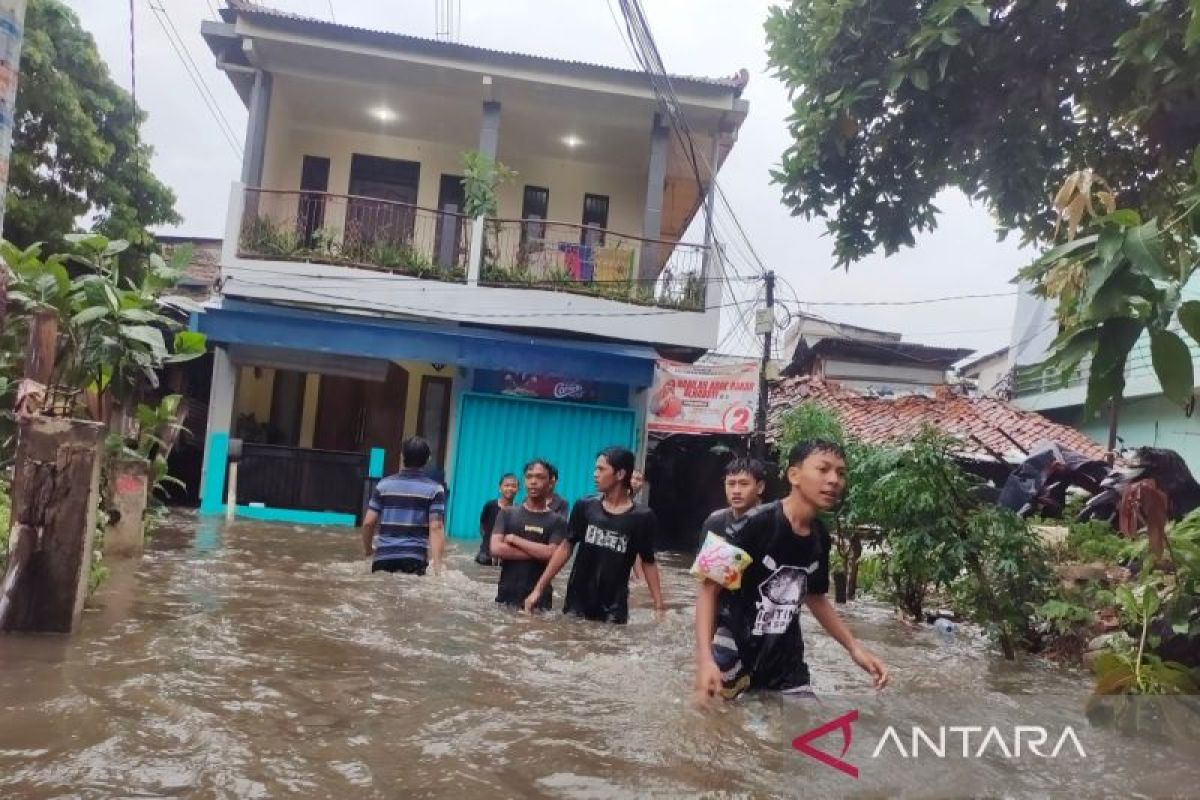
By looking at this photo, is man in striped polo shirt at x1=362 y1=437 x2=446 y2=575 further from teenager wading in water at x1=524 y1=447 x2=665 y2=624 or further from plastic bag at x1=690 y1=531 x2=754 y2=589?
plastic bag at x1=690 y1=531 x2=754 y2=589

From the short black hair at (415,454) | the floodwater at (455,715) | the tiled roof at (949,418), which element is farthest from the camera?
the tiled roof at (949,418)

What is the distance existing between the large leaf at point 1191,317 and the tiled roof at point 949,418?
11.9 meters

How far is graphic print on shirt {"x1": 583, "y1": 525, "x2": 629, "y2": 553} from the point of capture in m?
6.02

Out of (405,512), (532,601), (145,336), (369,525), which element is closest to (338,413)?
(369,525)

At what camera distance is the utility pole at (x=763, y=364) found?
580 inches

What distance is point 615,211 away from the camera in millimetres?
17719

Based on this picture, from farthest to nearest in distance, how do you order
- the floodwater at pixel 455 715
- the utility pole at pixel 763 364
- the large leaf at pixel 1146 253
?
the utility pole at pixel 763 364, the floodwater at pixel 455 715, the large leaf at pixel 1146 253

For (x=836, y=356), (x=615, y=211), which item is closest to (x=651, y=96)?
(x=615, y=211)

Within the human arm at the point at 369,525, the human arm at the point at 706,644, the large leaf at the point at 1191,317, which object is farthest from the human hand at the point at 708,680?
the human arm at the point at 369,525

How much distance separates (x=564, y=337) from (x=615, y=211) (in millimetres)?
3751

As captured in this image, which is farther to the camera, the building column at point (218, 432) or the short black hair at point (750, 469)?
the building column at point (218, 432)

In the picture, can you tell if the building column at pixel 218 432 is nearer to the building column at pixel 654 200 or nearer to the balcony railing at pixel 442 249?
the balcony railing at pixel 442 249

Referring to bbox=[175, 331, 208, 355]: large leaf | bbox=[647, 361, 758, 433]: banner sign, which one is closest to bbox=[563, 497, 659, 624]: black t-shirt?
bbox=[175, 331, 208, 355]: large leaf

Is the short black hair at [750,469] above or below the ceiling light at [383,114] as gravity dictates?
below
